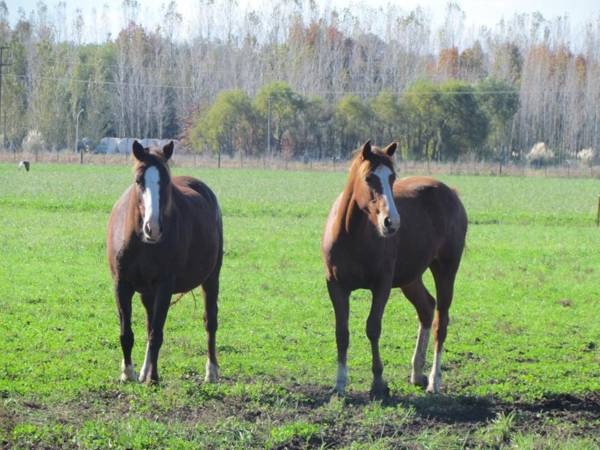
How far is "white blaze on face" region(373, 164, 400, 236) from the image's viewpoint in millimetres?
7052

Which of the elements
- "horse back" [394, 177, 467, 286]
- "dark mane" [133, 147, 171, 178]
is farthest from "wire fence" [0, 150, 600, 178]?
"dark mane" [133, 147, 171, 178]

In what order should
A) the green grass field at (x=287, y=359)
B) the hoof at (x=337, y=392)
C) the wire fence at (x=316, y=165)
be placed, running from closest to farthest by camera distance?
the green grass field at (x=287, y=359), the hoof at (x=337, y=392), the wire fence at (x=316, y=165)

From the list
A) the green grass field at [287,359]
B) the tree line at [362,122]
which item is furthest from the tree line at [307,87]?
the green grass field at [287,359]

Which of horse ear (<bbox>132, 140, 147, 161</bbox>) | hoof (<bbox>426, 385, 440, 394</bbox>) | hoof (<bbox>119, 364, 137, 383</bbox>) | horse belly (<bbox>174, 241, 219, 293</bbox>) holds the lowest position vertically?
hoof (<bbox>426, 385, 440, 394</bbox>)

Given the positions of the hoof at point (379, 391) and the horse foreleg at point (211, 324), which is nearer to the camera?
the hoof at point (379, 391)

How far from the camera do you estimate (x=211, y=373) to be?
816 cm

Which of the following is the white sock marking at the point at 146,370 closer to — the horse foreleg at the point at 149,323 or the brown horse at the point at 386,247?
the horse foreleg at the point at 149,323

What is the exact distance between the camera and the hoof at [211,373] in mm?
8070

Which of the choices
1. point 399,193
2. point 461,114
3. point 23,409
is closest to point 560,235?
point 399,193

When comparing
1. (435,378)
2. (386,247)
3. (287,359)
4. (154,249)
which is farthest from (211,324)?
(435,378)

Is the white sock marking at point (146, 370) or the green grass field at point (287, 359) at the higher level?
the white sock marking at point (146, 370)

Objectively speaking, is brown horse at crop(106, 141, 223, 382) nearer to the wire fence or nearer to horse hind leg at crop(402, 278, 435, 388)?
horse hind leg at crop(402, 278, 435, 388)

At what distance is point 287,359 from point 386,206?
2.63 meters

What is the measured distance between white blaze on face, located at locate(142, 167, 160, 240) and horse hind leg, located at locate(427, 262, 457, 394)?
3.01m
